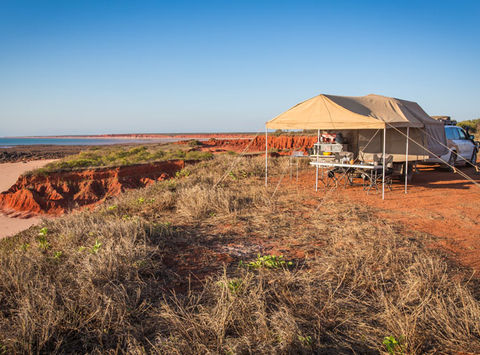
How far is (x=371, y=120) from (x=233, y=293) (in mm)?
6410

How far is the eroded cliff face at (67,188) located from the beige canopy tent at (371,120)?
28.2ft

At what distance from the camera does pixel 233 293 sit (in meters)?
3.16

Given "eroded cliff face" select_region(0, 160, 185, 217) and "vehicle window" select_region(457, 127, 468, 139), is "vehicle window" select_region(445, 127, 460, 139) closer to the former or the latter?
"vehicle window" select_region(457, 127, 468, 139)

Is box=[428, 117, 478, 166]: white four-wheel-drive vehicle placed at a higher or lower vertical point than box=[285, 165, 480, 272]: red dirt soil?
higher

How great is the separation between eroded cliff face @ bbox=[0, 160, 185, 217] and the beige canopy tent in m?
8.58

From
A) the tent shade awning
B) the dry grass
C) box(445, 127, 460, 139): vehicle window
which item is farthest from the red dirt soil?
box(445, 127, 460, 139): vehicle window

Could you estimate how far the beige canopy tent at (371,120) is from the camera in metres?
8.50

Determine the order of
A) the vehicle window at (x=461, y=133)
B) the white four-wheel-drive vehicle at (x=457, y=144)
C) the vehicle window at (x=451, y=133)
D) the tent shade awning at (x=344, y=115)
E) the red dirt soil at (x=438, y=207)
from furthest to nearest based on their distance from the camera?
the vehicle window at (x=461, y=133) < the vehicle window at (x=451, y=133) < the white four-wheel-drive vehicle at (x=457, y=144) < the tent shade awning at (x=344, y=115) < the red dirt soil at (x=438, y=207)

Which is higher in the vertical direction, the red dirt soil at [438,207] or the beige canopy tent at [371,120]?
the beige canopy tent at [371,120]

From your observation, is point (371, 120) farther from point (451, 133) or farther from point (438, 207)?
point (451, 133)

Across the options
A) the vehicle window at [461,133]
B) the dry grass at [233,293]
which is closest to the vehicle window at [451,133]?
the vehicle window at [461,133]

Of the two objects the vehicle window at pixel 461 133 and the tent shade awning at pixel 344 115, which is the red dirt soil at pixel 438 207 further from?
the vehicle window at pixel 461 133

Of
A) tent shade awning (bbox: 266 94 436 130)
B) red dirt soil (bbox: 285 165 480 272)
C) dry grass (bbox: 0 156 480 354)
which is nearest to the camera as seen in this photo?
dry grass (bbox: 0 156 480 354)

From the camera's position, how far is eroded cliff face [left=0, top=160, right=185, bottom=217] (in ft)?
43.6
